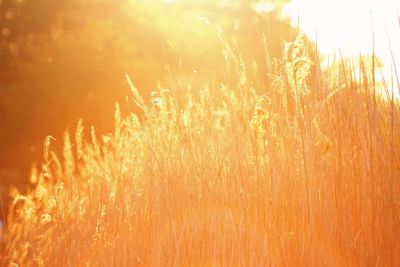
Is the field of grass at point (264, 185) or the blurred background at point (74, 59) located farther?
the blurred background at point (74, 59)

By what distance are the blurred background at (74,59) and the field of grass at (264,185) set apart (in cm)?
706

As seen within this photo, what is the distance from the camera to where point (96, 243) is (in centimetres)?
340

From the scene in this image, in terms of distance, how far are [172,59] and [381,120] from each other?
31.1 ft

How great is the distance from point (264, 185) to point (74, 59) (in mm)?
8544

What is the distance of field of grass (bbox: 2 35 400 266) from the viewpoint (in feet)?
8.61

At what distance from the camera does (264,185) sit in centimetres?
299

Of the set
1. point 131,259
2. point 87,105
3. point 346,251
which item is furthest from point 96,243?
point 87,105

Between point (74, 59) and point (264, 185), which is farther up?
point (74, 59)

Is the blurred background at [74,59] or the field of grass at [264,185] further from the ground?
the blurred background at [74,59]

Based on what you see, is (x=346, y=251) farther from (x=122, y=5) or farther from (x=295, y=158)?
(x=122, y=5)

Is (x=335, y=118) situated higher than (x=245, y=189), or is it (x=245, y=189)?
(x=335, y=118)

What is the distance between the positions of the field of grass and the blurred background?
7060 mm

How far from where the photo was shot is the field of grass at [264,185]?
8.61 feet

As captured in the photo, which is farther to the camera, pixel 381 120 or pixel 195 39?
pixel 195 39
